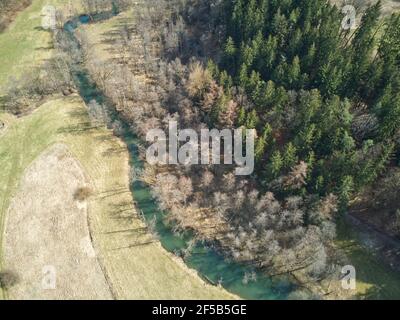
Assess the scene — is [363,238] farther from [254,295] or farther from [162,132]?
[162,132]

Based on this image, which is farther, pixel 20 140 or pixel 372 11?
pixel 20 140

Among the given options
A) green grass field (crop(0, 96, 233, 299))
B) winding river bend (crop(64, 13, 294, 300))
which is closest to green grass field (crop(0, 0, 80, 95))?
green grass field (crop(0, 96, 233, 299))

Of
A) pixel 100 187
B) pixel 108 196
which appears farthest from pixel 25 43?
pixel 108 196

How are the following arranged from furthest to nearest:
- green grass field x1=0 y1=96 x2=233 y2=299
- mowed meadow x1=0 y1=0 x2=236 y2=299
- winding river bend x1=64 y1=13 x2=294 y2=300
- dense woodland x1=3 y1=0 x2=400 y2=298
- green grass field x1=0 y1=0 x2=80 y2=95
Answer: green grass field x1=0 y1=0 x2=80 y2=95 < dense woodland x1=3 y1=0 x2=400 y2=298 < mowed meadow x1=0 y1=0 x2=236 y2=299 < green grass field x1=0 y1=96 x2=233 y2=299 < winding river bend x1=64 y1=13 x2=294 y2=300

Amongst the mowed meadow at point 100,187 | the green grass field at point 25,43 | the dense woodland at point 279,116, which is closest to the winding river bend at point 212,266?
the mowed meadow at point 100,187

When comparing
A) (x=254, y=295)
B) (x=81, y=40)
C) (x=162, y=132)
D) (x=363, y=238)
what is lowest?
(x=254, y=295)

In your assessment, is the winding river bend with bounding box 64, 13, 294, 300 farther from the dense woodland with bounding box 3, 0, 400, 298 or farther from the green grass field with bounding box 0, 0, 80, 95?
the green grass field with bounding box 0, 0, 80, 95

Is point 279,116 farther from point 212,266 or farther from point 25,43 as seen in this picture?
point 25,43

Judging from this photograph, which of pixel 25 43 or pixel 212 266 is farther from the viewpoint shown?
pixel 25 43
